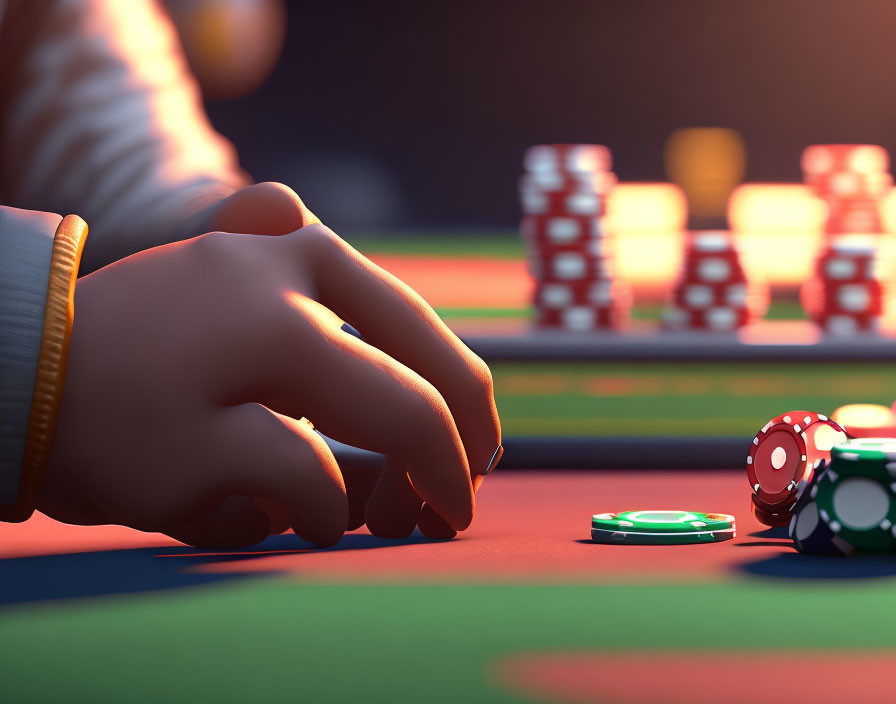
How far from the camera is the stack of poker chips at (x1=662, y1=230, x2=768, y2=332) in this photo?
7.21ft

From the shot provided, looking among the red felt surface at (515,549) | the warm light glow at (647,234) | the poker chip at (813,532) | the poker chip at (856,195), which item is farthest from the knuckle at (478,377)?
the warm light glow at (647,234)

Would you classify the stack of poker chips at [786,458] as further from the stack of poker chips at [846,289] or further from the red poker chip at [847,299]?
the red poker chip at [847,299]

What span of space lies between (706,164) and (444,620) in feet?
14.7

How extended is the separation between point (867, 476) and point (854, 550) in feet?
0.18

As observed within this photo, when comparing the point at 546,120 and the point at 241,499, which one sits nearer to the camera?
the point at 241,499

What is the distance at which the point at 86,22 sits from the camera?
1.70 m

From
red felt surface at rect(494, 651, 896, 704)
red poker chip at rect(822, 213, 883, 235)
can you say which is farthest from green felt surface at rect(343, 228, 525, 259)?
red felt surface at rect(494, 651, 896, 704)

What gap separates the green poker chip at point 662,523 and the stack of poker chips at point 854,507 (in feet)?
0.29

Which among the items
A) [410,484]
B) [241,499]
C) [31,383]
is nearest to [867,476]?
[410,484]

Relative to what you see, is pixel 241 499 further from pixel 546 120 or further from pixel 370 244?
pixel 546 120

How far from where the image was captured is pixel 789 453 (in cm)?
111

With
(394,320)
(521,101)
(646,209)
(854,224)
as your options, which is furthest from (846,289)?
(521,101)

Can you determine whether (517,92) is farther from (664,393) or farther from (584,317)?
(664,393)

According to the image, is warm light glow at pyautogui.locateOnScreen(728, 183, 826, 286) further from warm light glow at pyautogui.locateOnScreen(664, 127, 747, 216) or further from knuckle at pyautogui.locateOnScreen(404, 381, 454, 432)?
knuckle at pyautogui.locateOnScreen(404, 381, 454, 432)
